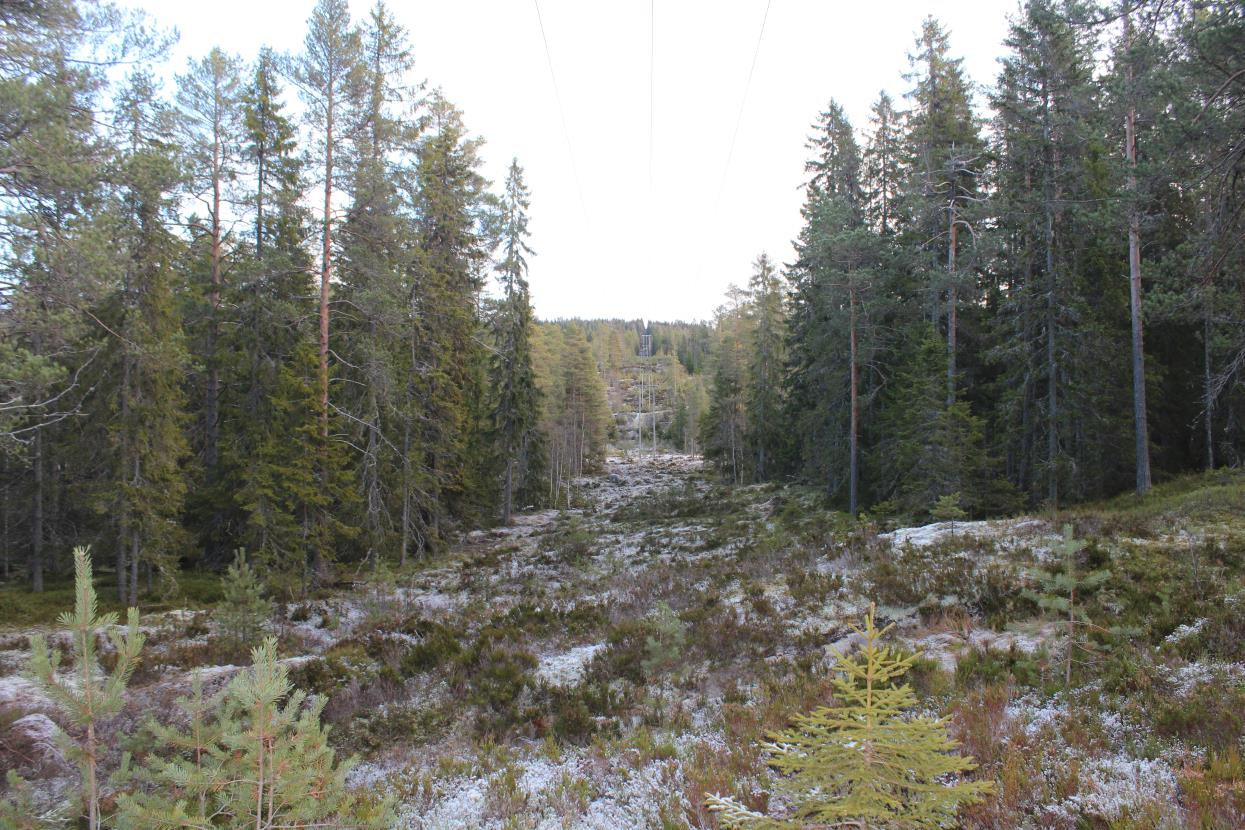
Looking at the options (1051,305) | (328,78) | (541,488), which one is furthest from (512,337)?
(1051,305)

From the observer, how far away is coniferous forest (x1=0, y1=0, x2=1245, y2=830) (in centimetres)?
420

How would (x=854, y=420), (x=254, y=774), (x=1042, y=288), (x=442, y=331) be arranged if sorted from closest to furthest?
1. (x=254, y=774)
2. (x=1042, y=288)
3. (x=442, y=331)
4. (x=854, y=420)

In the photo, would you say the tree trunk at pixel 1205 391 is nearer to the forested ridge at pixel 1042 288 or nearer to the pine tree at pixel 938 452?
the forested ridge at pixel 1042 288

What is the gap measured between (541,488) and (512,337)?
378 inches

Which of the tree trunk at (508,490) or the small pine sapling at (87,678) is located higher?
the small pine sapling at (87,678)

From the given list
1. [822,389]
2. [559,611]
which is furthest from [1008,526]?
[822,389]

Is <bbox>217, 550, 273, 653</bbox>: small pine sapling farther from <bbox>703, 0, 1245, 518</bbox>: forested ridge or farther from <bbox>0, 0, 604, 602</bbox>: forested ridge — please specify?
<bbox>703, 0, 1245, 518</bbox>: forested ridge

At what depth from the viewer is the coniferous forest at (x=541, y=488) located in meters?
4.20

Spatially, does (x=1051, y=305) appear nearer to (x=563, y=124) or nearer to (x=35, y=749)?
(x=563, y=124)

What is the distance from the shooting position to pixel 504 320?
89.4ft

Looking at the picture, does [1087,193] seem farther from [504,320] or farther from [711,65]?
[504,320]

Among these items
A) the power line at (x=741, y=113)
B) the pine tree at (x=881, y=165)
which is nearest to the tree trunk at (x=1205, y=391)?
the pine tree at (x=881, y=165)

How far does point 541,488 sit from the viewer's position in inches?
1261

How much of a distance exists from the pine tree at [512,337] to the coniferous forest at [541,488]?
18cm
